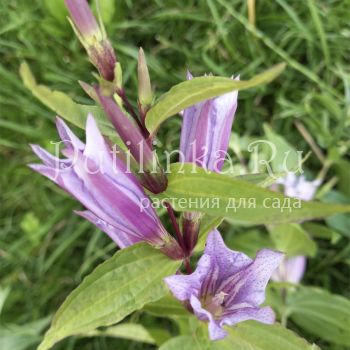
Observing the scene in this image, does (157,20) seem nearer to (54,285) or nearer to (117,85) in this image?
(54,285)

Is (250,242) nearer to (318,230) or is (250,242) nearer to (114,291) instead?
(318,230)

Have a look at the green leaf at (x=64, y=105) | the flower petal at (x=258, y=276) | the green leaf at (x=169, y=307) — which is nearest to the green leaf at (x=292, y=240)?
the green leaf at (x=169, y=307)

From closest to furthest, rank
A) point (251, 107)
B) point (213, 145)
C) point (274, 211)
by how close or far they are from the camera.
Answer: point (274, 211) → point (213, 145) → point (251, 107)

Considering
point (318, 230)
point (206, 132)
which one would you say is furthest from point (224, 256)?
point (318, 230)

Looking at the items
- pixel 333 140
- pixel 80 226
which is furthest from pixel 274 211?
pixel 80 226

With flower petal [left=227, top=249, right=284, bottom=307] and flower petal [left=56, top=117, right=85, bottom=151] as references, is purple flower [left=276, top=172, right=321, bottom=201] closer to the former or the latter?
flower petal [left=227, top=249, right=284, bottom=307]
